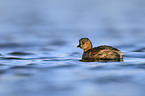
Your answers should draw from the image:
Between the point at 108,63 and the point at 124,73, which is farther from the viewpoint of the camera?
the point at 108,63

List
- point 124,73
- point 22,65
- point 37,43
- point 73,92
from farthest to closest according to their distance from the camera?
point 37,43
point 22,65
point 124,73
point 73,92

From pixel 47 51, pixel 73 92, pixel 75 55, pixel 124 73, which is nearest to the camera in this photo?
pixel 73 92

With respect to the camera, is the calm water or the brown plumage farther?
the brown plumage

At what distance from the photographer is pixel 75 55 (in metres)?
13.7

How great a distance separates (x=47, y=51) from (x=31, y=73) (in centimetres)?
502

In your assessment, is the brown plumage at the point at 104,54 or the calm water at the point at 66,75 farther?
the brown plumage at the point at 104,54

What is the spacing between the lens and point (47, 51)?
577 inches

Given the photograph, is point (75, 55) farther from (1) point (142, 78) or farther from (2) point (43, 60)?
(1) point (142, 78)

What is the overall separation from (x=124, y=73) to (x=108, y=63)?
5.83 feet

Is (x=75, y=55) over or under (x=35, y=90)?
over

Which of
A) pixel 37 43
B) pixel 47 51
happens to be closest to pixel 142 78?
pixel 47 51

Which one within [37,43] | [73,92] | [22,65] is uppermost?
[37,43]

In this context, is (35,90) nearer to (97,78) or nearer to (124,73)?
(97,78)

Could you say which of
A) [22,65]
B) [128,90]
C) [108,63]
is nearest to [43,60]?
[22,65]
